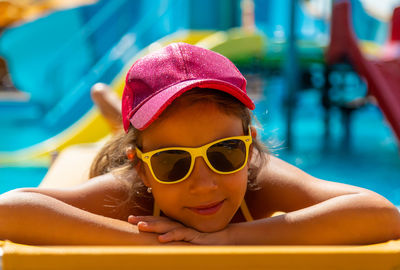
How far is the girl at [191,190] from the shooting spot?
1.07 m

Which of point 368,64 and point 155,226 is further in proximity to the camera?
point 368,64

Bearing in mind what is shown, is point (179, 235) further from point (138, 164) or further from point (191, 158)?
point (138, 164)

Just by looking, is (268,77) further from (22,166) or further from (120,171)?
(120,171)

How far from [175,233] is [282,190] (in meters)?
0.55

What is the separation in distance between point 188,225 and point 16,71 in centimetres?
575

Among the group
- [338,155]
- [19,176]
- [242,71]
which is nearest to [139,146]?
[19,176]

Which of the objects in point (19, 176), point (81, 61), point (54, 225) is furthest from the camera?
point (81, 61)

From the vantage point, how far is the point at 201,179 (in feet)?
3.88

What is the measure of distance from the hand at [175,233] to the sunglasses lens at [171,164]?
0.11 metres

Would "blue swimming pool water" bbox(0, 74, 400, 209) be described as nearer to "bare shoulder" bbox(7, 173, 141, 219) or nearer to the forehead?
"bare shoulder" bbox(7, 173, 141, 219)
